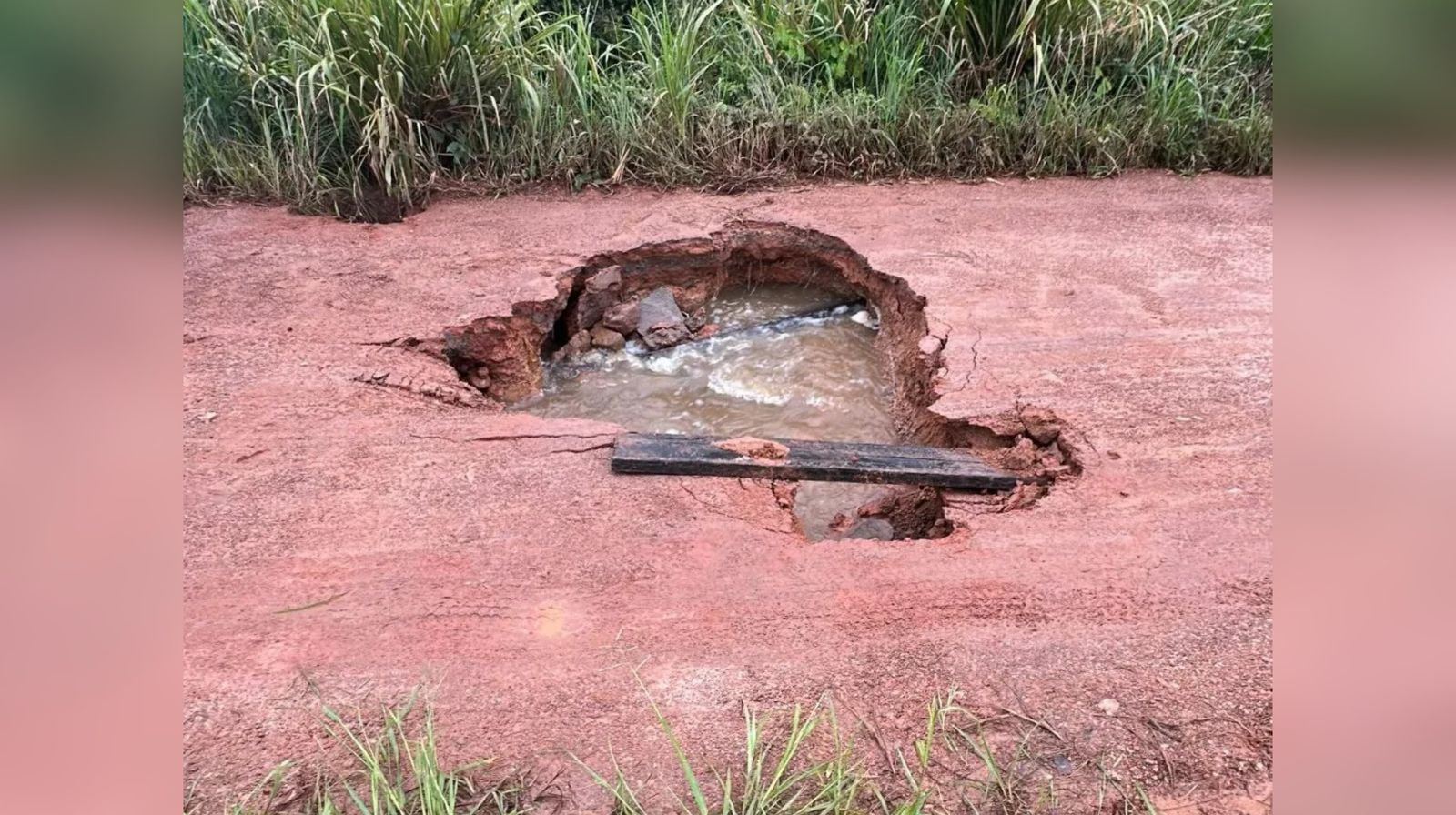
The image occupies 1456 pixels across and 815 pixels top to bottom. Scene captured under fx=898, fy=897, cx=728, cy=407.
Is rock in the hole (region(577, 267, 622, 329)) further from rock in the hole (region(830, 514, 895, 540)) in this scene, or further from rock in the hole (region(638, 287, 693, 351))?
rock in the hole (region(830, 514, 895, 540))

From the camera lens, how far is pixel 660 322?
13.2 ft

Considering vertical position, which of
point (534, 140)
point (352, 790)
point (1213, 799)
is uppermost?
point (534, 140)

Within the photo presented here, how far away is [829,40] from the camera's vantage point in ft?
17.4

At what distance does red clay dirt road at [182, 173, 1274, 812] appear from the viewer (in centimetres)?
185

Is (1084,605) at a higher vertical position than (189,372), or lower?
lower

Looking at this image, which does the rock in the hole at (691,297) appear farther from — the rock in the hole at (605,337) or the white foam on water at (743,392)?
the white foam on water at (743,392)

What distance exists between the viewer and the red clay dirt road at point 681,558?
1851mm

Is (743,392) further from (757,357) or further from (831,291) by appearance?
(831,291)

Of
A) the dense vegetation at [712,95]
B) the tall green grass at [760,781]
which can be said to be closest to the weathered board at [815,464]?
the tall green grass at [760,781]

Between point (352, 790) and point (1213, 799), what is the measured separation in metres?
1.59

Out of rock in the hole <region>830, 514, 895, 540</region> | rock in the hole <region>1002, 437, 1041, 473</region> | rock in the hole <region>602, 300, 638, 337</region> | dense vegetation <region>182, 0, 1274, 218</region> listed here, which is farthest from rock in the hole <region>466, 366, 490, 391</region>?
rock in the hole <region>1002, 437, 1041, 473</region>
